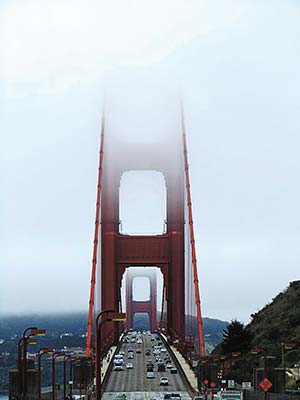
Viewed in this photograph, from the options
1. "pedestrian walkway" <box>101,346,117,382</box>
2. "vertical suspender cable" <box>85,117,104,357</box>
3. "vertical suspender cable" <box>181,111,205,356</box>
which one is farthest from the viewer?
"vertical suspender cable" <box>181,111,205,356</box>

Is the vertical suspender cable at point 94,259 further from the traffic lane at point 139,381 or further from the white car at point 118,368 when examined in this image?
the white car at point 118,368

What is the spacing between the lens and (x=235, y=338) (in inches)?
1676

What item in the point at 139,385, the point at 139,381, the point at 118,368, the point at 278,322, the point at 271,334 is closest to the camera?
the point at 139,385

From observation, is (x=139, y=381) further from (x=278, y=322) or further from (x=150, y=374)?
(x=278, y=322)

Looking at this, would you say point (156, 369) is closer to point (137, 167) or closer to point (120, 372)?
point (120, 372)

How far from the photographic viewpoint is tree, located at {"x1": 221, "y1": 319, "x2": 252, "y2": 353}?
1653 inches

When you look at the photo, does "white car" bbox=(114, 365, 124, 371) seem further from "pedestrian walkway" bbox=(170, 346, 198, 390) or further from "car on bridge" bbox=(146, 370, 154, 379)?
"pedestrian walkway" bbox=(170, 346, 198, 390)

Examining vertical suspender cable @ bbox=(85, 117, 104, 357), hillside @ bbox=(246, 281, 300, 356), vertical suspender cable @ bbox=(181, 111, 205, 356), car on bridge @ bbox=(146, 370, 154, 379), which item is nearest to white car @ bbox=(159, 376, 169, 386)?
vertical suspender cable @ bbox=(181, 111, 205, 356)

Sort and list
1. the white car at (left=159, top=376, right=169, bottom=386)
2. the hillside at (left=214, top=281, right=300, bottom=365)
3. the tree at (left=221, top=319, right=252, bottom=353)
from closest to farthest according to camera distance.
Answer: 1. the white car at (left=159, top=376, right=169, bottom=386)
2. the hillside at (left=214, top=281, right=300, bottom=365)
3. the tree at (left=221, top=319, right=252, bottom=353)

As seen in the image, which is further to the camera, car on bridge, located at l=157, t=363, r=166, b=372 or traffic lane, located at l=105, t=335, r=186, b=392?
car on bridge, located at l=157, t=363, r=166, b=372

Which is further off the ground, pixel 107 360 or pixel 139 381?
pixel 107 360

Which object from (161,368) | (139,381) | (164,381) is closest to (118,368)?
(161,368)

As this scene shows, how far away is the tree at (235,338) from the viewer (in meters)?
42.0

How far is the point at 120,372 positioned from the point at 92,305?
311cm
